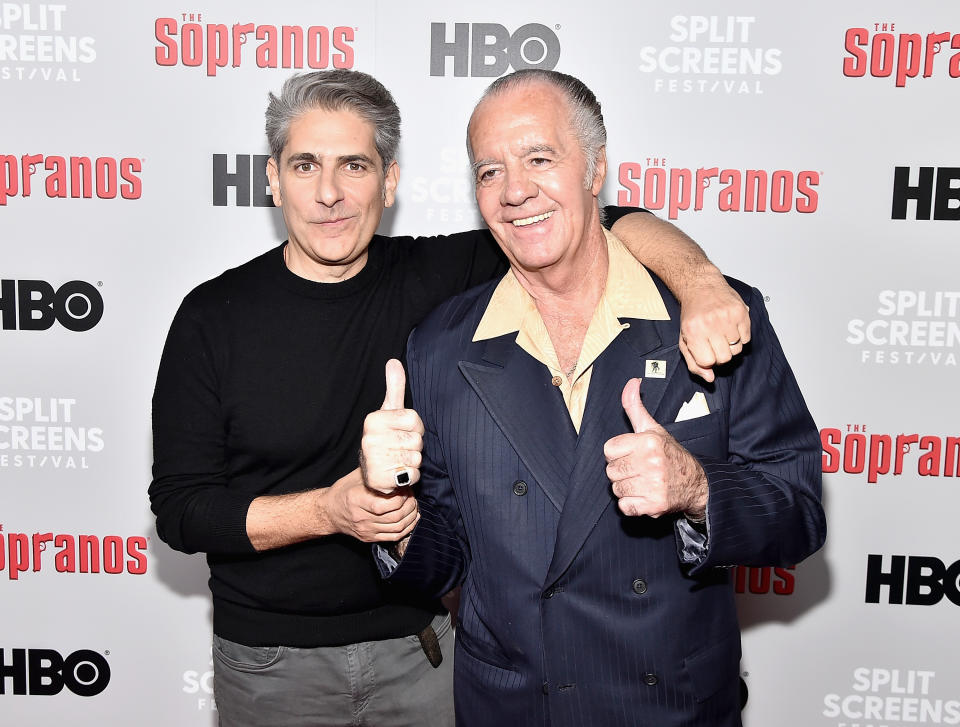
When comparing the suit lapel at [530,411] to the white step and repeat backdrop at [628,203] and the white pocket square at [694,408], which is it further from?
the white step and repeat backdrop at [628,203]

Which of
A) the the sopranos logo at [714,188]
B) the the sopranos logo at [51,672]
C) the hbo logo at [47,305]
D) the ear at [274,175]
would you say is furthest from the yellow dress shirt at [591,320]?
the the sopranos logo at [51,672]

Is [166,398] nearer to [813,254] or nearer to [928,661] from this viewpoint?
[813,254]

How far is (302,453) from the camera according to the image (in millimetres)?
1842

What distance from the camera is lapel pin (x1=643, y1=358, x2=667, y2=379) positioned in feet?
5.05

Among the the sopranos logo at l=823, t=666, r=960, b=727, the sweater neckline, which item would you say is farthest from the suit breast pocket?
→ the the sopranos logo at l=823, t=666, r=960, b=727

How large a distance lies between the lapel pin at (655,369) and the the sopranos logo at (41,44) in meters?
2.03

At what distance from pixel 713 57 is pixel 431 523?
170 cm

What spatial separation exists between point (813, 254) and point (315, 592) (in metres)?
1.73

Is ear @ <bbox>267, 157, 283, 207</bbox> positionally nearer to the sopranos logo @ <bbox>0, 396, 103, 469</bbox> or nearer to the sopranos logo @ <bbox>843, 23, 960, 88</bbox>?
the sopranos logo @ <bbox>0, 396, 103, 469</bbox>

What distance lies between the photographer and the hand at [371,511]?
1.47 metres

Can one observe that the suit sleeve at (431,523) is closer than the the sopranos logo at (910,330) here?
Yes

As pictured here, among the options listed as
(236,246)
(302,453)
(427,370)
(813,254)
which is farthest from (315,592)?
(813,254)

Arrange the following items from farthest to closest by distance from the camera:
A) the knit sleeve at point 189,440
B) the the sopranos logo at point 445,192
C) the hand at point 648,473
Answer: the the sopranos logo at point 445,192
the knit sleeve at point 189,440
the hand at point 648,473

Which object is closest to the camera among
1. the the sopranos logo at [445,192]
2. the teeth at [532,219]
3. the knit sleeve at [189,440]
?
the teeth at [532,219]
